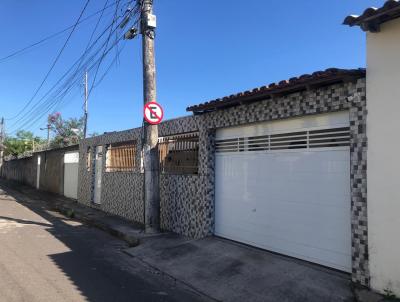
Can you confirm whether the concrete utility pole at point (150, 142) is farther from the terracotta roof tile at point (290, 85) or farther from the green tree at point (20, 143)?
the green tree at point (20, 143)

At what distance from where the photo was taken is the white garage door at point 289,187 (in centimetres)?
592

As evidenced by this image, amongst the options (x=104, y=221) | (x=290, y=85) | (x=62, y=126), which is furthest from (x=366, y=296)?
(x=62, y=126)

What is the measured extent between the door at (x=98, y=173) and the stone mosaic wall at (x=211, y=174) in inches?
27.1

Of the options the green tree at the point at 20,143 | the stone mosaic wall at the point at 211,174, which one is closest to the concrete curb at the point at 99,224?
the stone mosaic wall at the point at 211,174

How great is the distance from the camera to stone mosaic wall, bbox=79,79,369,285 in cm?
534

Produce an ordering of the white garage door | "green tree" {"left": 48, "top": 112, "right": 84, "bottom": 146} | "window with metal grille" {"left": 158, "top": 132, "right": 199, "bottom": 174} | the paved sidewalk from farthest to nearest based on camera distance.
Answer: "green tree" {"left": 48, "top": 112, "right": 84, "bottom": 146}
the paved sidewalk
"window with metal grille" {"left": 158, "top": 132, "right": 199, "bottom": 174}
the white garage door

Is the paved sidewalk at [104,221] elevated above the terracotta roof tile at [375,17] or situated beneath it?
situated beneath

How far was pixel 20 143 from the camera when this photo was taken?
180ft

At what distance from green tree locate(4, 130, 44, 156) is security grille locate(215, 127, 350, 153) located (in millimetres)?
47552

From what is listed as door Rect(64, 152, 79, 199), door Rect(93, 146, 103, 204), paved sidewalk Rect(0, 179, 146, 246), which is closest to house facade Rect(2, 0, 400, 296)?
paved sidewalk Rect(0, 179, 146, 246)

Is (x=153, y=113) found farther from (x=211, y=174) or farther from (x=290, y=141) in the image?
(x=290, y=141)

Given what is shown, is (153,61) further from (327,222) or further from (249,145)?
(327,222)

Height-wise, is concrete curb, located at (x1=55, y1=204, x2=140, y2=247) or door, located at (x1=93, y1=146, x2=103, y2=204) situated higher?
door, located at (x1=93, y1=146, x2=103, y2=204)

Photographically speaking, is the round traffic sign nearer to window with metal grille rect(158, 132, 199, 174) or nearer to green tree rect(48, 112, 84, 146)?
window with metal grille rect(158, 132, 199, 174)
